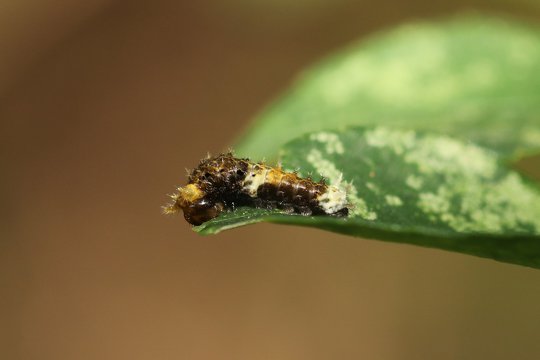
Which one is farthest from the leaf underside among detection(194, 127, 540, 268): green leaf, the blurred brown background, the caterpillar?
the blurred brown background

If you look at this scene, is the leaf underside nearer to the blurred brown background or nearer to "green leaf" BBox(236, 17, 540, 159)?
"green leaf" BBox(236, 17, 540, 159)

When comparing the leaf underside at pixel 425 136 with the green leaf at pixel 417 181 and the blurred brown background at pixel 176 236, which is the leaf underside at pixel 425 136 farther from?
the blurred brown background at pixel 176 236

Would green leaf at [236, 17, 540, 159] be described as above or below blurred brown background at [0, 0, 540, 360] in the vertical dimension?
below

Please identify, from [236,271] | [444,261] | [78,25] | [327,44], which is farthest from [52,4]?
[444,261]

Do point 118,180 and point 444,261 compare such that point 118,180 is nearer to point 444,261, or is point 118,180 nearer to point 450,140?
point 444,261

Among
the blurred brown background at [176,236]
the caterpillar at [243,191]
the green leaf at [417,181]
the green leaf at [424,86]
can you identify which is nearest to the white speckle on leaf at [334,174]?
the green leaf at [417,181]
